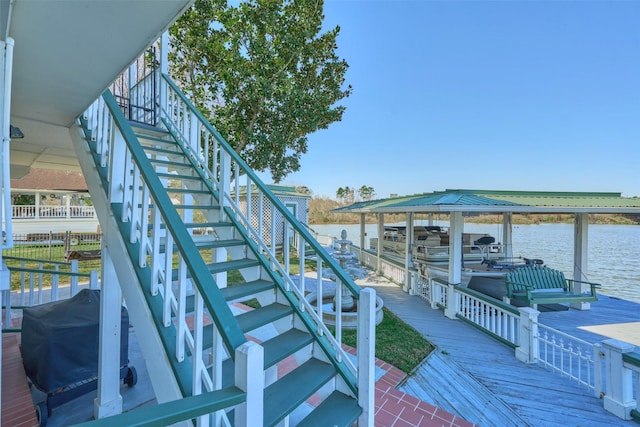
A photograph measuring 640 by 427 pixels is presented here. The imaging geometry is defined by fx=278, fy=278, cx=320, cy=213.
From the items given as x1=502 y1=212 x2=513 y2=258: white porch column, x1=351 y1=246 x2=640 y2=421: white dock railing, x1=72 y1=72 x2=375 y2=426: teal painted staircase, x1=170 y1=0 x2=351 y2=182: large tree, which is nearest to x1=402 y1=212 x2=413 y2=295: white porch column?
x1=351 y1=246 x2=640 y2=421: white dock railing

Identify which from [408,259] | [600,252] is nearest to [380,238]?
[408,259]

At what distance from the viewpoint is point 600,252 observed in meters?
13.8

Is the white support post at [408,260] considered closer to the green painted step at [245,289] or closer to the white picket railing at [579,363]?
the white picket railing at [579,363]

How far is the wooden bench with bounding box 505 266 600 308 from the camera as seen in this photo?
227 inches

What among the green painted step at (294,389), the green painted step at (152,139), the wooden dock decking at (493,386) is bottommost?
the wooden dock decking at (493,386)

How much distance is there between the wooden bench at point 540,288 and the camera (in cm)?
576

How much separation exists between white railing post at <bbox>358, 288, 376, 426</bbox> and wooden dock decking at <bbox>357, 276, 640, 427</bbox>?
4.95 ft

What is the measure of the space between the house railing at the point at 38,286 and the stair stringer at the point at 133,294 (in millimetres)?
598

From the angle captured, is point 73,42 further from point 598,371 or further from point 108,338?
point 598,371

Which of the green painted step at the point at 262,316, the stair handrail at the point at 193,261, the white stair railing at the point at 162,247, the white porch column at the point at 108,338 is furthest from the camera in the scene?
the white porch column at the point at 108,338

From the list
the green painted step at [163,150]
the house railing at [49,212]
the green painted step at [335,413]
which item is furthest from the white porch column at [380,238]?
the house railing at [49,212]

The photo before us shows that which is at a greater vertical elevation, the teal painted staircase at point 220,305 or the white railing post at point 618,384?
the teal painted staircase at point 220,305

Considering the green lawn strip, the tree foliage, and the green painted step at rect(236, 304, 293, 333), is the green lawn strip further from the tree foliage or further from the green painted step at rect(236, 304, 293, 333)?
the tree foliage

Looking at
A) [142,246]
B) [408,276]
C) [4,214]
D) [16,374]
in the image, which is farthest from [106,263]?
[408,276]
